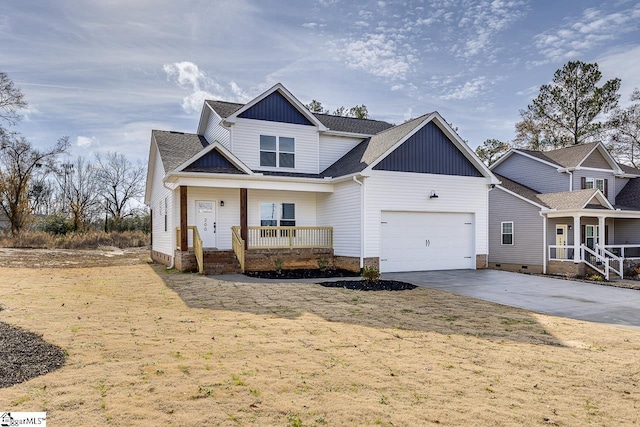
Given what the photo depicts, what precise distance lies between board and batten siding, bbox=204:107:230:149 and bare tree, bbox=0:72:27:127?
15.2m

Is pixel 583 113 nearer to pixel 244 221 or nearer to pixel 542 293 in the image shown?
pixel 542 293

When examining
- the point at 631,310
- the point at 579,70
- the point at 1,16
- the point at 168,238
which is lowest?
A: the point at 631,310

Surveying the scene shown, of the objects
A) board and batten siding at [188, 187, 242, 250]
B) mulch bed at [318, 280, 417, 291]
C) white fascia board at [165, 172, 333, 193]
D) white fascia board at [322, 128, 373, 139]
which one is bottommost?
mulch bed at [318, 280, 417, 291]

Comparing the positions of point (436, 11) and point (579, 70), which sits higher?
point (579, 70)

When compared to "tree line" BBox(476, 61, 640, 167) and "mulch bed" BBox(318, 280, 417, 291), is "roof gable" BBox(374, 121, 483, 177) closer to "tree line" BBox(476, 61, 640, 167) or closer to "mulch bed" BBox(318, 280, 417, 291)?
"mulch bed" BBox(318, 280, 417, 291)

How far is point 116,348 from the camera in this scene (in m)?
5.40

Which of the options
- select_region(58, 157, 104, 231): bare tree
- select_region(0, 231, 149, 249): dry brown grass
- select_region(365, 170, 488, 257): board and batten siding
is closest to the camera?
select_region(365, 170, 488, 257): board and batten siding

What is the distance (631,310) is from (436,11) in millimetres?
11262

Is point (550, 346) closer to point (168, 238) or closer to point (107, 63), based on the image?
point (168, 238)

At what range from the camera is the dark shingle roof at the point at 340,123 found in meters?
17.8

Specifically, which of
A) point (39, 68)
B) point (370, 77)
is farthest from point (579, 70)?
point (39, 68)

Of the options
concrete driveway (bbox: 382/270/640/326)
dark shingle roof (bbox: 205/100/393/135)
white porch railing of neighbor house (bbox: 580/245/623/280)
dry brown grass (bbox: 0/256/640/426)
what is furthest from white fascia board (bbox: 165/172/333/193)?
white porch railing of neighbor house (bbox: 580/245/623/280)

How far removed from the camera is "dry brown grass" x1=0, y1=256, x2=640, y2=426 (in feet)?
12.1

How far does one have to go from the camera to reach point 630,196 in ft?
78.7
